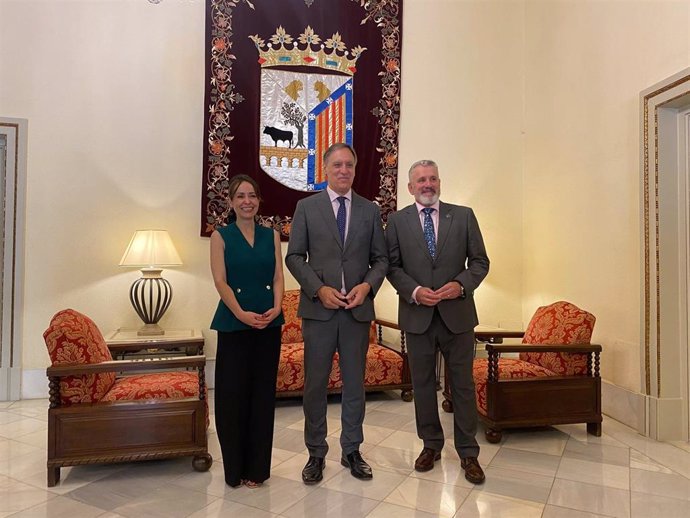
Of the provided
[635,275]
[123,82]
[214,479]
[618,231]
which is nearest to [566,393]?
[635,275]

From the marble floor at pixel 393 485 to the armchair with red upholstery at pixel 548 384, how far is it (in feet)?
0.48

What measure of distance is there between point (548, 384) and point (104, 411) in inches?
105

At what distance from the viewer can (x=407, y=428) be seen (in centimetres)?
356

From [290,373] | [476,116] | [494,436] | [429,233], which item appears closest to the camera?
[429,233]

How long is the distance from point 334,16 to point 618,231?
318 centimetres

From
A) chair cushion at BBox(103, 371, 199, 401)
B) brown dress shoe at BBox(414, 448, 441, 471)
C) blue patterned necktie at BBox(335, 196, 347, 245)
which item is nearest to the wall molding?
brown dress shoe at BBox(414, 448, 441, 471)

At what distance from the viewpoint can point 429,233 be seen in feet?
9.03

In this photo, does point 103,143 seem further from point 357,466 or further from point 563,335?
point 563,335

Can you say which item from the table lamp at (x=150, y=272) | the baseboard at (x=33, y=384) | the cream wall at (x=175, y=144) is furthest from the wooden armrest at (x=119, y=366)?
the baseboard at (x=33, y=384)

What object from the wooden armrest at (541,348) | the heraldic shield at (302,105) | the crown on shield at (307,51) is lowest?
the wooden armrest at (541,348)

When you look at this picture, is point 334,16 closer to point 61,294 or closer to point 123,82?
point 123,82

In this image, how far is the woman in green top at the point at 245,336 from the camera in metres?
2.48

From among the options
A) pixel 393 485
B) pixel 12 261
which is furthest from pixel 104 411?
pixel 12 261

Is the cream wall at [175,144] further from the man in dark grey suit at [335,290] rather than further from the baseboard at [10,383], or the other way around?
the man in dark grey suit at [335,290]
